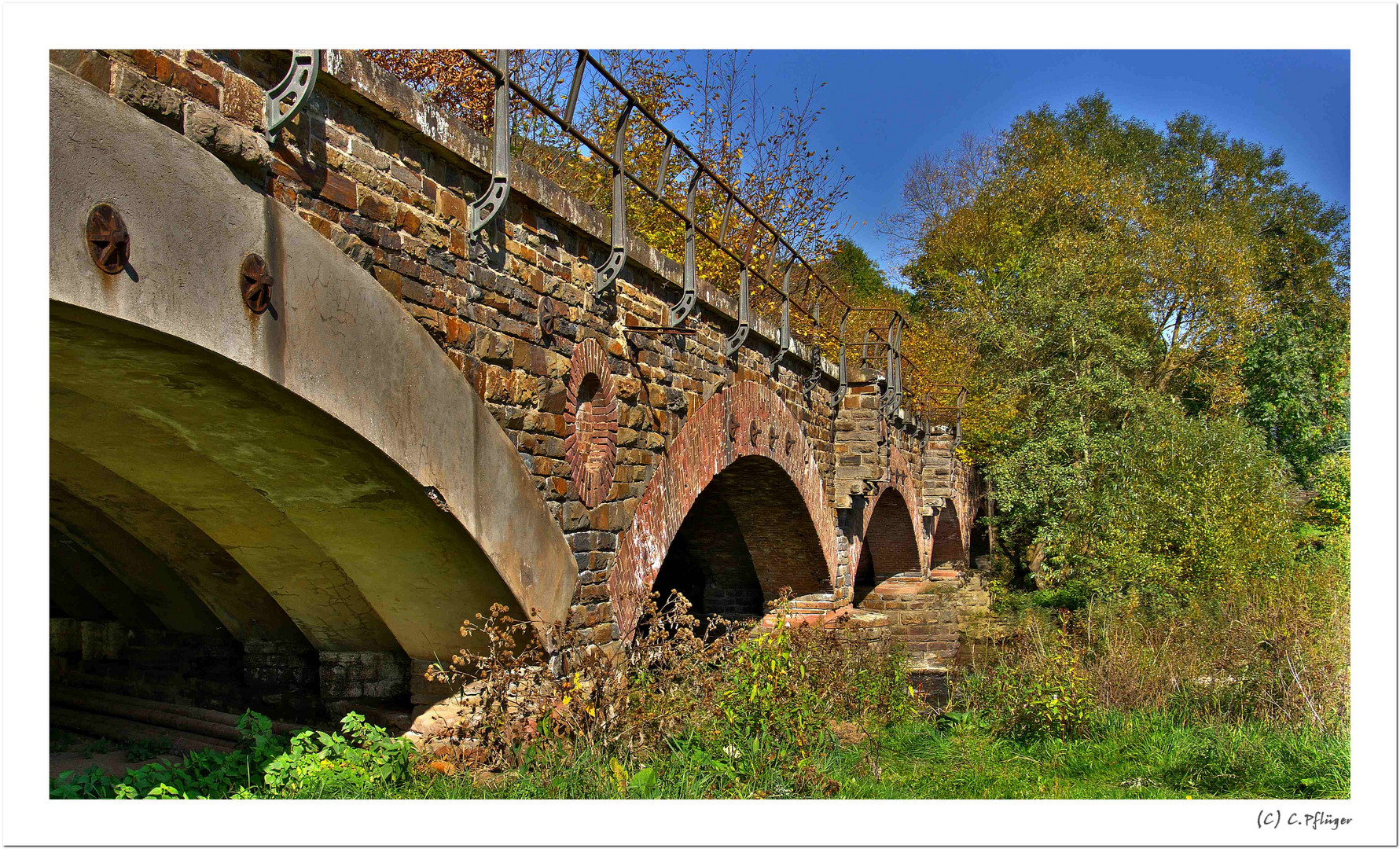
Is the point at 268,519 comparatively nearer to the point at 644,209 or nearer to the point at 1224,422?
the point at 644,209

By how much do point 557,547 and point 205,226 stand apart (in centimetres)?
248

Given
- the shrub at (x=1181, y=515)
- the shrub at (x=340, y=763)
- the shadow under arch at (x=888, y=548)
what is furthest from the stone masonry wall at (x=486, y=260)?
the shadow under arch at (x=888, y=548)

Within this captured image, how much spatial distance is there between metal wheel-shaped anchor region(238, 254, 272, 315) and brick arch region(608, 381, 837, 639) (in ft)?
9.32

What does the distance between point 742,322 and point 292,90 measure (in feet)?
15.9

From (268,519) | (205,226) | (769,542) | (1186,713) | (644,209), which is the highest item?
(644,209)

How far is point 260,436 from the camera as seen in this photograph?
12.6 ft

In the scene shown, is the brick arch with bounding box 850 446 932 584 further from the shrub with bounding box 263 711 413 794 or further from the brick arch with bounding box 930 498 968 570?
the shrub with bounding box 263 711 413 794

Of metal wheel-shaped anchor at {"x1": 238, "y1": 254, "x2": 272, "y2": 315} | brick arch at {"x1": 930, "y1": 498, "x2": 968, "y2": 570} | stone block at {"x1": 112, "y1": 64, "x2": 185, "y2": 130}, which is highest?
stone block at {"x1": 112, "y1": 64, "x2": 185, "y2": 130}

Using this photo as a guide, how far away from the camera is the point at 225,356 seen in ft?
10.2

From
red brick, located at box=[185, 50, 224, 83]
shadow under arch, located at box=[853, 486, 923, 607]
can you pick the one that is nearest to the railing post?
red brick, located at box=[185, 50, 224, 83]

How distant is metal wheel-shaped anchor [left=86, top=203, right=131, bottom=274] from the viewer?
8.87 feet

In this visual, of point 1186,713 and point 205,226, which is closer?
point 205,226

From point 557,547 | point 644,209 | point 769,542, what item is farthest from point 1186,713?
point 644,209

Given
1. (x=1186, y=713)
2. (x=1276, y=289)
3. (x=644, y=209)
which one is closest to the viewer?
(x=1186, y=713)
